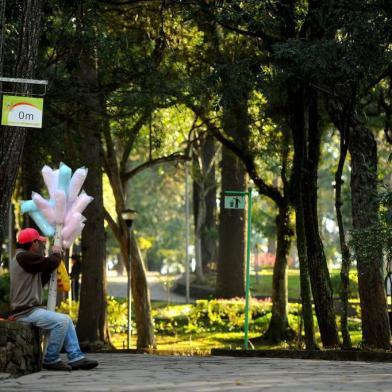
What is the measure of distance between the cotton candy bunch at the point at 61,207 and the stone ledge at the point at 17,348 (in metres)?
1.30

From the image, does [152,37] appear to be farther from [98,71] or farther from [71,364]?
[71,364]

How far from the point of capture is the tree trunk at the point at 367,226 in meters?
18.1

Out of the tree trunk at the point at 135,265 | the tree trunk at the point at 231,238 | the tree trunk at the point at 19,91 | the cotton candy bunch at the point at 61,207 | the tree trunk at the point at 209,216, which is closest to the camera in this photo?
the cotton candy bunch at the point at 61,207

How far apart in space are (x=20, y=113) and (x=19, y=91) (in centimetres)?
73

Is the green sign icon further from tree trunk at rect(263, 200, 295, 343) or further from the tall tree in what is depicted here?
tree trunk at rect(263, 200, 295, 343)

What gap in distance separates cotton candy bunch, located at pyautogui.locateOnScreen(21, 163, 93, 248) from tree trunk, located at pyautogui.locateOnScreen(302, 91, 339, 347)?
770cm

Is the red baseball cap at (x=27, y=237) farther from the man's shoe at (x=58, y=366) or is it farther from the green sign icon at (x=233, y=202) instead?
the green sign icon at (x=233, y=202)

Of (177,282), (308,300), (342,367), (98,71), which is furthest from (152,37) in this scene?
(177,282)

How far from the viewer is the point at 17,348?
934 centimetres

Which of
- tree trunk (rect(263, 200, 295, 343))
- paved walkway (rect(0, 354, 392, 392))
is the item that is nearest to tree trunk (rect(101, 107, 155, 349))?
tree trunk (rect(263, 200, 295, 343))

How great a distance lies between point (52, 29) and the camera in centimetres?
1614

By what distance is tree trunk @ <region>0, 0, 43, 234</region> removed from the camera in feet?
37.4

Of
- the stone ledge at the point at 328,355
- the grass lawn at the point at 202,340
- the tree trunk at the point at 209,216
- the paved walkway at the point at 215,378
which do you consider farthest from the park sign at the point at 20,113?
the tree trunk at the point at 209,216

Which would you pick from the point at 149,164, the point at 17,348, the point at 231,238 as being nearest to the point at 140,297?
the point at 149,164
